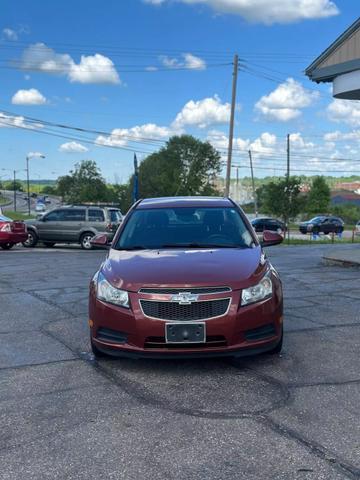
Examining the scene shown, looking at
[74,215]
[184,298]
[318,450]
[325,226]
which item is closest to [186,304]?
[184,298]

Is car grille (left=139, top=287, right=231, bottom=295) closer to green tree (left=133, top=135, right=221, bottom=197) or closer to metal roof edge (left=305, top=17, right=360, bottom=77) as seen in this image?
metal roof edge (left=305, top=17, right=360, bottom=77)

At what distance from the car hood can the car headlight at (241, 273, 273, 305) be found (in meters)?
0.05

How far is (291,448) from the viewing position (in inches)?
135

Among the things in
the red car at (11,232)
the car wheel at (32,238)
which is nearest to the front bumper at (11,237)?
the red car at (11,232)

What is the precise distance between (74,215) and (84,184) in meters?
74.0

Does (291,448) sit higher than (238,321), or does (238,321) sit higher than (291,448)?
(238,321)

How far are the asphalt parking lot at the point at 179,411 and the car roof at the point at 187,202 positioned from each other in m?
1.71

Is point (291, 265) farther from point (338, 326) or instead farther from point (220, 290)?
point (220, 290)

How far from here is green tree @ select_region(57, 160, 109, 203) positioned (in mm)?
91312

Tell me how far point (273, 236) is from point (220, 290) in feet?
6.76

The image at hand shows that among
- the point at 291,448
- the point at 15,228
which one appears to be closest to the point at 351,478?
the point at 291,448

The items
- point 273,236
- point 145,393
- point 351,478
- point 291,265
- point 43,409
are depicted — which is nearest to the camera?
point 351,478

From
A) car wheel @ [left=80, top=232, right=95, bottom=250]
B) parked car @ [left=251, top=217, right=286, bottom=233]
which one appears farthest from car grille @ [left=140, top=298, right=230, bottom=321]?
parked car @ [left=251, top=217, right=286, bottom=233]

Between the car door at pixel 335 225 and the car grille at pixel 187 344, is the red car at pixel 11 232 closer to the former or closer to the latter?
the car grille at pixel 187 344
